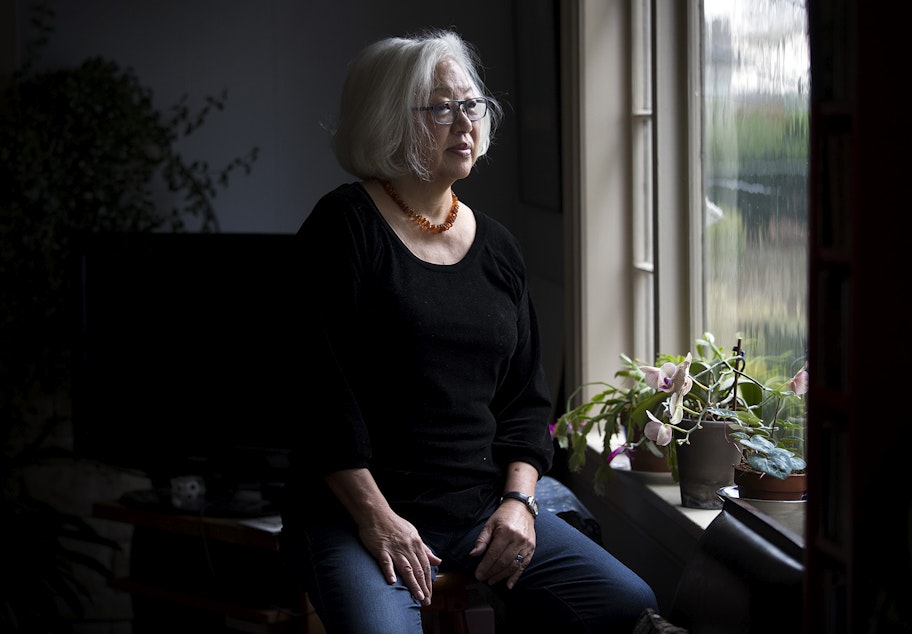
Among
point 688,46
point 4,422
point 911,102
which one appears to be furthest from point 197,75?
point 911,102

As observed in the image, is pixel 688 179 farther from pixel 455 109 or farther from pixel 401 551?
pixel 401 551

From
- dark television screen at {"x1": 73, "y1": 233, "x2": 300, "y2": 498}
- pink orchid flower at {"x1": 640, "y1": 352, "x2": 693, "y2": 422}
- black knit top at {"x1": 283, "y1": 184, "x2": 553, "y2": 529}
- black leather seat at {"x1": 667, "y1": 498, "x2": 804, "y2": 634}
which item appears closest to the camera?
black leather seat at {"x1": 667, "y1": 498, "x2": 804, "y2": 634}

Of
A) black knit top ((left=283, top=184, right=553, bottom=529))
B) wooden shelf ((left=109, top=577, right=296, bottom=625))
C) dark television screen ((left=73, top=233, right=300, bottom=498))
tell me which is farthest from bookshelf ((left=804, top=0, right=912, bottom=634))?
dark television screen ((left=73, top=233, right=300, bottom=498))

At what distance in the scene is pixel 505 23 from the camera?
11.6 ft

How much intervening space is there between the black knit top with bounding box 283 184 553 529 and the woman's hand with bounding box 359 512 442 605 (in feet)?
0.24

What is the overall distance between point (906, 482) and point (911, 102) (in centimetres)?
36

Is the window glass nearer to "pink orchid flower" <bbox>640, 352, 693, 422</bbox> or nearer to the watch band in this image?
"pink orchid flower" <bbox>640, 352, 693, 422</bbox>

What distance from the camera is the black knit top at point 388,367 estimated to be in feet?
5.63

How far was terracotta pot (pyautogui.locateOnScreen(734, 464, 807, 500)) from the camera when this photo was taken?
177cm

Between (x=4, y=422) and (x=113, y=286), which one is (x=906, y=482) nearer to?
(x=113, y=286)

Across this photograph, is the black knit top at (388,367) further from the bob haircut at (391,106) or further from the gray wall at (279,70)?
the gray wall at (279,70)

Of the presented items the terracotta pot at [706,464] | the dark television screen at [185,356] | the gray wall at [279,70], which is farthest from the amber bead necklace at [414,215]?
the gray wall at [279,70]

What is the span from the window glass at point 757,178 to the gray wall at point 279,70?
3.58 ft

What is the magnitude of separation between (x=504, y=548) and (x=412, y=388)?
30cm
